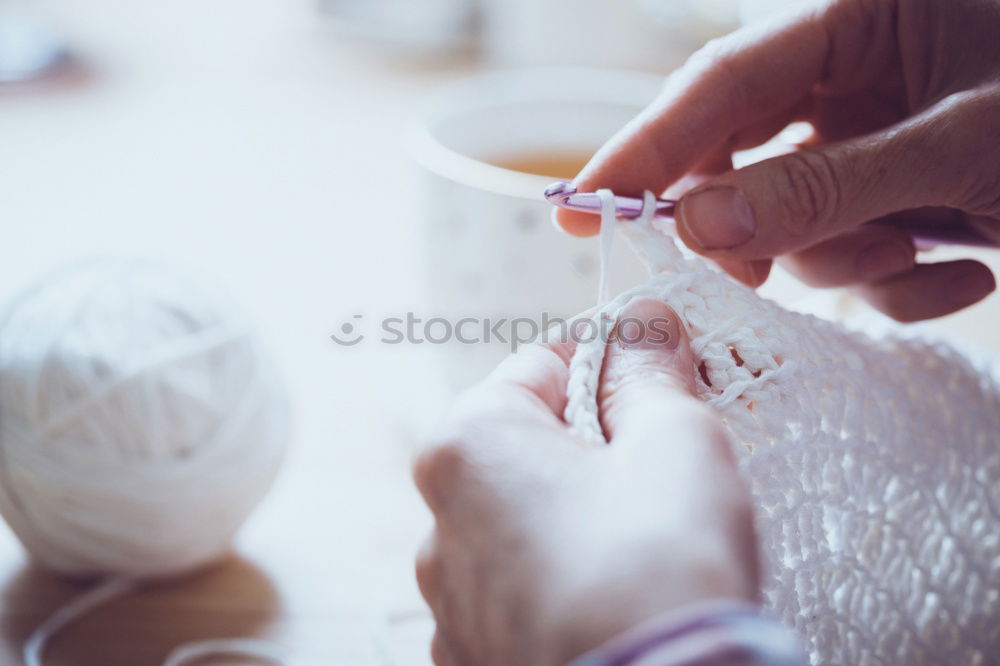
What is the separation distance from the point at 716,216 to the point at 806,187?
1.9 inches

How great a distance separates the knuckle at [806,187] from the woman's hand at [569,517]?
14cm

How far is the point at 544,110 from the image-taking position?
70 centimetres

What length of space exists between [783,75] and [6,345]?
0.47 metres

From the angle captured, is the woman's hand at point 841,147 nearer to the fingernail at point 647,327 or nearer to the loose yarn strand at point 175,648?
the fingernail at point 647,327

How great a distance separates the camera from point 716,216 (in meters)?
0.47

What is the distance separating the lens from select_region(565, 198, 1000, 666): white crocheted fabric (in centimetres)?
42

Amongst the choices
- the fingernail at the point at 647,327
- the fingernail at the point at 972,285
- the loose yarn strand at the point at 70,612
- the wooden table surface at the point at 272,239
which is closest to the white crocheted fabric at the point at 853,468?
the fingernail at the point at 647,327

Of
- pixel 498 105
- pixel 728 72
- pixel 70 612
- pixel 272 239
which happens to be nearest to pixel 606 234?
pixel 728 72

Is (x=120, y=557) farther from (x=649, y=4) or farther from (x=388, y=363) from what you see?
(x=649, y=4)

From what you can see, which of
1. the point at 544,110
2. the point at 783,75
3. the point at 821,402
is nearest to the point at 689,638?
the point at 821,402

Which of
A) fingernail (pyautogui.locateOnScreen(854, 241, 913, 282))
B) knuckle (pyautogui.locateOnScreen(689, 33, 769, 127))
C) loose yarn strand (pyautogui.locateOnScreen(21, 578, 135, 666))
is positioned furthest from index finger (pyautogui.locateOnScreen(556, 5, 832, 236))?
loose yarn strand (pyautogui.locateOnScreen(21, 578, 135, 666))

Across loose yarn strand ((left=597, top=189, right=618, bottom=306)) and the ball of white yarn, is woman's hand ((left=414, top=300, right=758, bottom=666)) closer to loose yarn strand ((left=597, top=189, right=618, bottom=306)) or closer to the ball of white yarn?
loose yarn strand ((left=597, top=189, right=618, bottom=306))

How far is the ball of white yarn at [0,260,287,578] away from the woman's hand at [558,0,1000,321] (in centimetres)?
23

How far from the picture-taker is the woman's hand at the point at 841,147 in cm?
48
